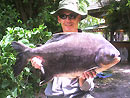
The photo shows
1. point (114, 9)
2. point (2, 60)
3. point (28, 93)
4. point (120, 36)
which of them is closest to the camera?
point (2, 60)

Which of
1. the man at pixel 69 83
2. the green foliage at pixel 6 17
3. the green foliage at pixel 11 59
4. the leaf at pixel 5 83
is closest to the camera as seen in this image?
the man at pixel 69 83

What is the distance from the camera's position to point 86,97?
4.86 ft

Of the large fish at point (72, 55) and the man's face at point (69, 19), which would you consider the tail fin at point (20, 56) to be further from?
the man's face at point (69, 19)

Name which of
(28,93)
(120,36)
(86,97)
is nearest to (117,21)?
(120,36)

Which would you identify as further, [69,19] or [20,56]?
[69,19]

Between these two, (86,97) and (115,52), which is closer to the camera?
(115,52)

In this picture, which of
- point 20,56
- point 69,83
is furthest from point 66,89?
point 20,56

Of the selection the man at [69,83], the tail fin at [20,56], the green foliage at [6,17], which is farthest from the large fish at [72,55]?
the green foliage at [6,17]

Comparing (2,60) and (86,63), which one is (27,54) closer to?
(86,63)

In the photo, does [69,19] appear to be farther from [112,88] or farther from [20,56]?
[112,88]

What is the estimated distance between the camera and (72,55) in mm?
1160

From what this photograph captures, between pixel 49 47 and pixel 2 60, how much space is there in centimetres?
112

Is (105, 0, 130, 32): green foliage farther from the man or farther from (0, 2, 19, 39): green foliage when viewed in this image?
the man

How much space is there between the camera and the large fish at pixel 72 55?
3.66 ft
